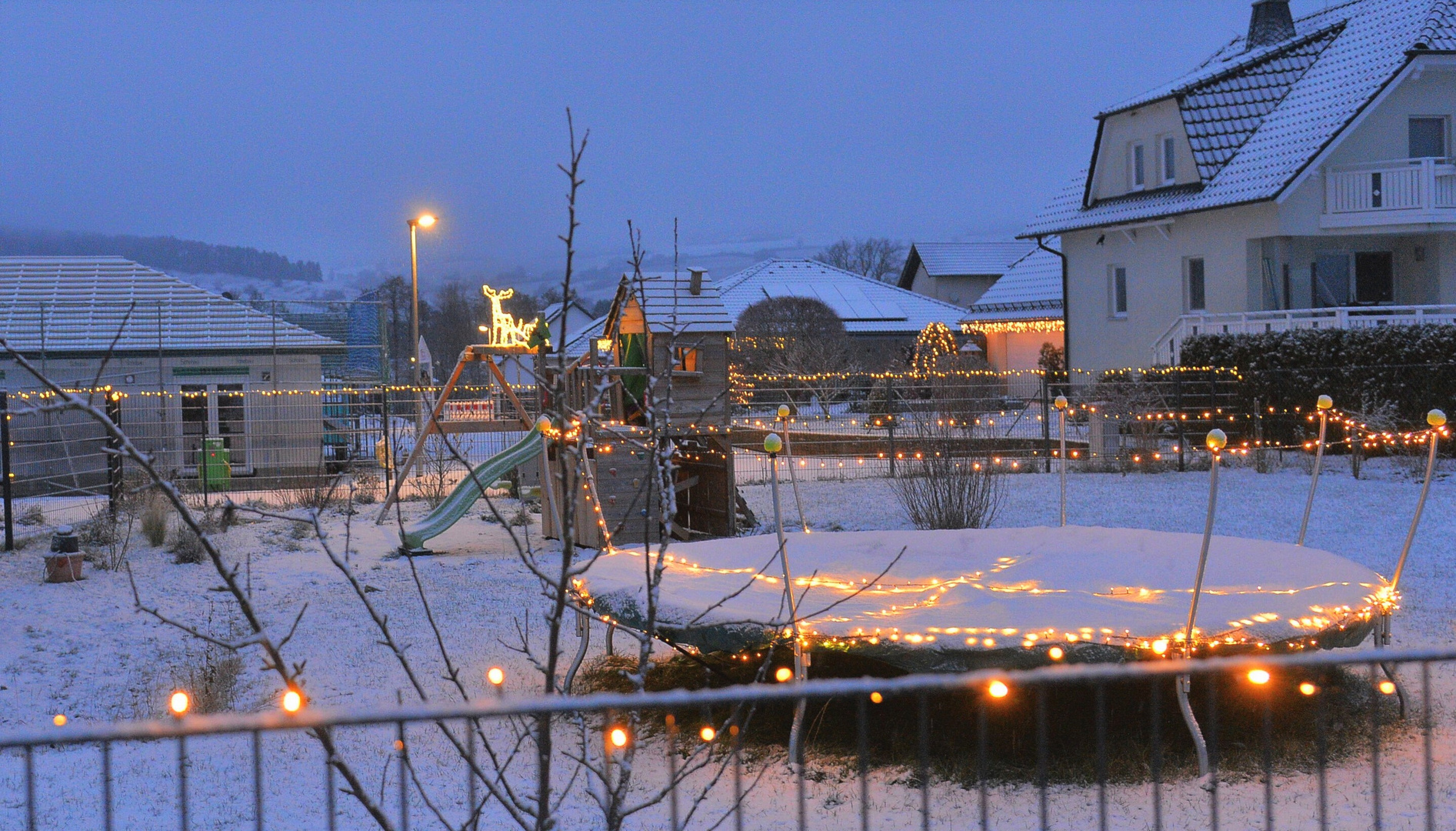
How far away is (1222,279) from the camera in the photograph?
24.5 m

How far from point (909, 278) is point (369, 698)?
159 feet

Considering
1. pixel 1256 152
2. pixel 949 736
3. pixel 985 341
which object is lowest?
pixel 949 736

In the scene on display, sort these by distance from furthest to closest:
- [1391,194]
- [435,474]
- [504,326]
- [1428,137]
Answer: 1. [1428,137]
2. [1391,194]
3. [435,474]
4. [504,326]

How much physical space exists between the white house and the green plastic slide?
13.8m

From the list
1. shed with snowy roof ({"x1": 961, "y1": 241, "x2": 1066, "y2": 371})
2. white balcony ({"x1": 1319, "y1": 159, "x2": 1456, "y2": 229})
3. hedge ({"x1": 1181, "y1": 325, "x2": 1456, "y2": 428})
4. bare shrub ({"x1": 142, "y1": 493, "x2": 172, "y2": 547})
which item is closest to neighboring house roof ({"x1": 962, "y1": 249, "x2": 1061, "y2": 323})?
shed with snowy roof ({"x1": 961, "y1": 241, "x2": 1066, "y2": 371})

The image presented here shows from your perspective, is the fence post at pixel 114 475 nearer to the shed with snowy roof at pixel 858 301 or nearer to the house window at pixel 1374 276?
the house window at pixel 1374 276

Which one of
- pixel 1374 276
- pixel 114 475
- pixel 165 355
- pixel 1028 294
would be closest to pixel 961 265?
pixel 1028 294

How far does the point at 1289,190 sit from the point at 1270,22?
832cm

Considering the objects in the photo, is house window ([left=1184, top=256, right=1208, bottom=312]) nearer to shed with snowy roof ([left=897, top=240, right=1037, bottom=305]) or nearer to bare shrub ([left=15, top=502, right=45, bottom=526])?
bare shrub ([left=15, top=502, right=45, bottom=526])

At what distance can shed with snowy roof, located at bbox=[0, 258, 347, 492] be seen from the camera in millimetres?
22125

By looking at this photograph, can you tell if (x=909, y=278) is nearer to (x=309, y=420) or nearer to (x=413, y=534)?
(x=309, y=420)

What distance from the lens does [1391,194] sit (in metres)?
22.9

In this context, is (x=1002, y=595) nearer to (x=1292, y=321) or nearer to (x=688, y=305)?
(x=688, y=305)

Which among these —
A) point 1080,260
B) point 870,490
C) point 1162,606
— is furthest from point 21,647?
point 1080,260
